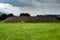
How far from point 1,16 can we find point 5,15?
100 inches

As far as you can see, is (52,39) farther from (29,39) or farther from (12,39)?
(12,39)

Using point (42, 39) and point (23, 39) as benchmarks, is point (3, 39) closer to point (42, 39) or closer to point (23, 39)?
A: point (23, 39)

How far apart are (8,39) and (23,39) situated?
1.11 metres

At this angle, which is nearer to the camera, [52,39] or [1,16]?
[52,39]

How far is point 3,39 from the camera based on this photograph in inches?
440

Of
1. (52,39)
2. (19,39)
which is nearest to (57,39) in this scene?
(52,39)

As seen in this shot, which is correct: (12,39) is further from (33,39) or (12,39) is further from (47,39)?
(47,39)

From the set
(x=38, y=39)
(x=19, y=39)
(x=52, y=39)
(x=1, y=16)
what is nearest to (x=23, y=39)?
(x=19, y=39)

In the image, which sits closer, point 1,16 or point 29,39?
point 29,39

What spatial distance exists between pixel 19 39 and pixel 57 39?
2.76m

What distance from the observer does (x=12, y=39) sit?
1115cm

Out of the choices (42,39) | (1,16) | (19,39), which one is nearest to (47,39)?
(42,39)

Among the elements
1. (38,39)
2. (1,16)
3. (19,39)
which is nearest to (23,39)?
(19,39)

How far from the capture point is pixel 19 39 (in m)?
11.1
